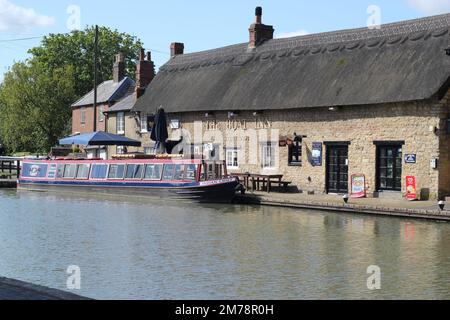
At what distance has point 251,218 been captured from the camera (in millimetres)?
23875

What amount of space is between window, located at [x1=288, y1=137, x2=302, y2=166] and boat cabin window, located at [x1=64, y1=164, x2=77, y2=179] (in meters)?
11.4

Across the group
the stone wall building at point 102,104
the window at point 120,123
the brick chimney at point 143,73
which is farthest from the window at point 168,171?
the stone wall building at point 102,104

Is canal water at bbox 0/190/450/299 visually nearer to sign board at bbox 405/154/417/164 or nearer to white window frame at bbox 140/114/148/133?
sign board at bbox 405/154/417/164

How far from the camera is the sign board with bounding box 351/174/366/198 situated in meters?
27.9

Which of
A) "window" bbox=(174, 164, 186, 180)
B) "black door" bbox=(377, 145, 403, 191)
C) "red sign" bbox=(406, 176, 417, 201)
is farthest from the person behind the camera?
"window" bbox=(174, 164, 186, 180)

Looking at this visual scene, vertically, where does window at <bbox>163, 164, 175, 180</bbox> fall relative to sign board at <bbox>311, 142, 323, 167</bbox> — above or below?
below

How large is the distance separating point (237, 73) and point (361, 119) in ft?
31.5

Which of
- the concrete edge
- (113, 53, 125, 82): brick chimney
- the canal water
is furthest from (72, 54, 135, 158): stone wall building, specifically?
the canal water

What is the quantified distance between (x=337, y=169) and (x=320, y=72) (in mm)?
4515

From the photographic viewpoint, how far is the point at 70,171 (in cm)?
3691

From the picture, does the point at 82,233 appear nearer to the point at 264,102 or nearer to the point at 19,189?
the point at 264,102

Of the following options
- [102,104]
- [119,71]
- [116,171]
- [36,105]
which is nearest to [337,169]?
[116,171]

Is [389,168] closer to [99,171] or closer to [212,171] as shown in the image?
[212,171]
